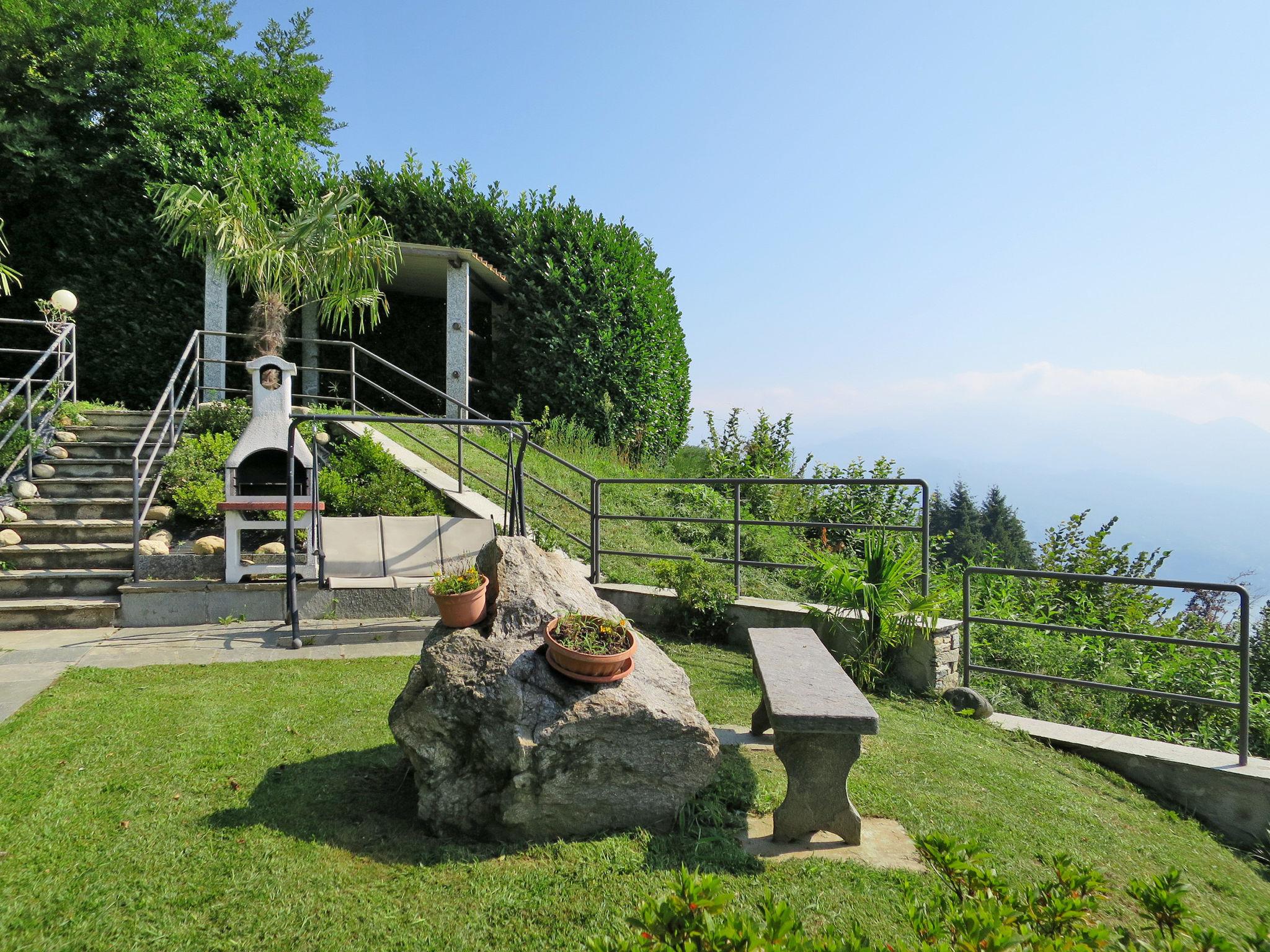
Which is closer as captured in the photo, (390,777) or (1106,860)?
(1106,860)

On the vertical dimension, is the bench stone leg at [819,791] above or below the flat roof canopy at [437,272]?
below

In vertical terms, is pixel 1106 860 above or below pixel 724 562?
below

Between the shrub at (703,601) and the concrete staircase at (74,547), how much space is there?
5.01 metres

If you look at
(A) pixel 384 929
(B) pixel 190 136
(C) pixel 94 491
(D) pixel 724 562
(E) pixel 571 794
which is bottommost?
(A) pixel 384 929

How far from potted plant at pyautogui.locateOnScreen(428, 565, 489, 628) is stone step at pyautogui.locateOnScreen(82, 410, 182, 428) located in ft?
26.6

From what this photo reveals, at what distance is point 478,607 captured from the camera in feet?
10.8

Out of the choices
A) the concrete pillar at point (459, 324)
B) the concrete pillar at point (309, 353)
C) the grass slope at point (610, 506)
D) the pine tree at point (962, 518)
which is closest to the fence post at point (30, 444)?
the grass slope at point (610, 506)

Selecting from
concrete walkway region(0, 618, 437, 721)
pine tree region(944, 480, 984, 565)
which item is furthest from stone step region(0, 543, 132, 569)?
pine tree region(944, 480, 984, 565)

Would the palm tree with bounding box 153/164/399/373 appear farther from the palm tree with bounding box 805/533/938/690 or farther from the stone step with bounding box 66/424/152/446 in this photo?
the palm tree with bounding box 805/533/938/690

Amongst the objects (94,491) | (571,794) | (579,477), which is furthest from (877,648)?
(94,491)

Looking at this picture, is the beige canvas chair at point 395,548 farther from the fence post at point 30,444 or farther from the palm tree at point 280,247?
the fence post at point 30,444

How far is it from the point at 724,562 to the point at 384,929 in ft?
14.6

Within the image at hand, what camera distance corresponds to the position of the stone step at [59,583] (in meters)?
6.41

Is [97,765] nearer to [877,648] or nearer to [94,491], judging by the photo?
[877,648]
